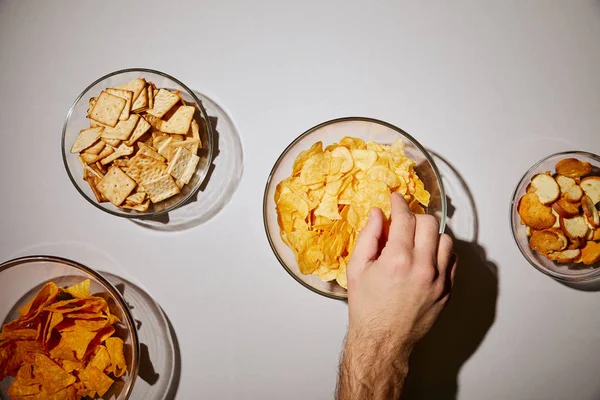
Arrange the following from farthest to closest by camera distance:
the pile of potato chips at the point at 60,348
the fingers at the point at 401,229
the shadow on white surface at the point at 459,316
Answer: the shadow on white surface at the point at 459,316, the pile of potato chips at the point at 60,348, the fingers at the point at 401,229

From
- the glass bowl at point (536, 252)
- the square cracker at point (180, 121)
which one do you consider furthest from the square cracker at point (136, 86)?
the glass bowl at point (536, 252)

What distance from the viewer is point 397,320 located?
0.74 metres

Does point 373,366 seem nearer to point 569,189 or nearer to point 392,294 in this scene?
point 392,294

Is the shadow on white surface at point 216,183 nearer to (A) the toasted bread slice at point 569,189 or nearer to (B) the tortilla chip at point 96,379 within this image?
(B) the tortilla chip at point 96,379

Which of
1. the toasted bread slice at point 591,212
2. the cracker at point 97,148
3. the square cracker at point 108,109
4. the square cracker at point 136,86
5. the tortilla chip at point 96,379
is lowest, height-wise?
the tortilla chip at point 96,379

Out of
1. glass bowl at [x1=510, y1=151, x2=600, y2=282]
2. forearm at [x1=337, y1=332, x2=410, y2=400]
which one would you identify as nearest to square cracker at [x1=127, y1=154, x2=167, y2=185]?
forearm at [x1=337, y1=332, x2=410, y2=400]

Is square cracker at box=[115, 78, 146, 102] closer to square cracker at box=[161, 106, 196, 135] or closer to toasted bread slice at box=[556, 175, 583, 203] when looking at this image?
square cracker at box=[161, 106, 196, 135]

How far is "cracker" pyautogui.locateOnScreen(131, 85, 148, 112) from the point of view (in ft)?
2.97

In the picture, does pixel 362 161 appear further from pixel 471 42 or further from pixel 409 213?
pixel 471 42

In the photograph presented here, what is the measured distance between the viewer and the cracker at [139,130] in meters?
0.90

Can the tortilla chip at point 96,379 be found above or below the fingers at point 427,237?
below

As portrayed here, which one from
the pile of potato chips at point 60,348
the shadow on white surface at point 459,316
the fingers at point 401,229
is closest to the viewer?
the fingers at point 401,229

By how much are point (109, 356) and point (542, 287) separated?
110 cm

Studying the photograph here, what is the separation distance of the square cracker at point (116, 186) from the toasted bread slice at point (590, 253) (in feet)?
3.61
